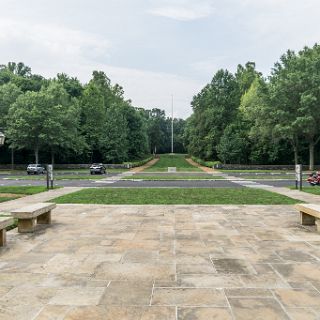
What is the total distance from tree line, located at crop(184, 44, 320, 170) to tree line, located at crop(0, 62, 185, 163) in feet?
45.5

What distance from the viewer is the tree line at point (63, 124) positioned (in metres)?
53.0

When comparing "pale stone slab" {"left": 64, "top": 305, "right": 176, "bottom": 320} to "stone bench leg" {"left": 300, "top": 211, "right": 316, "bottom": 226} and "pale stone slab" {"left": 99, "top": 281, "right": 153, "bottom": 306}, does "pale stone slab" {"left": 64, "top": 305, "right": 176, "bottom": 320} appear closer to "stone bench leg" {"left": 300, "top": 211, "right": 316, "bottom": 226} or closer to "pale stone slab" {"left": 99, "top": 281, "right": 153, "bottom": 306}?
"pale stone slab" {"left": 99, "top": 281, "right": 153, "bottom": 306}

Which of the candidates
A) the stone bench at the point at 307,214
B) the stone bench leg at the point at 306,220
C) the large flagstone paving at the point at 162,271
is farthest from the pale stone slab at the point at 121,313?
the stone bench leg at the point at 306,220

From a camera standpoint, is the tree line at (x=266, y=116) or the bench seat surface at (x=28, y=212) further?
the tree line at (x=266, y=116)

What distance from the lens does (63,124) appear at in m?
56.5

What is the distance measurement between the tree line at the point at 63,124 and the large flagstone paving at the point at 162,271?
146 feet

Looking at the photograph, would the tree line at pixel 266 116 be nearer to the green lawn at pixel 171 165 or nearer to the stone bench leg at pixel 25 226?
the green lawn at pixel 171 165

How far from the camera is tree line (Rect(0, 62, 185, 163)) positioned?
5303 centimetres

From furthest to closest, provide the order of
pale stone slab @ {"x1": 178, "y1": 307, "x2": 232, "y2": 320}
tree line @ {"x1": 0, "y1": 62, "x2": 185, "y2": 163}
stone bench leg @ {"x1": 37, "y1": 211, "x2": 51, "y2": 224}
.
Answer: tree line @ {"x1": 0, "y1": 62, "x2": 185, "y2": 163}, stone bench leg @ {"x1": 37, "y1": 211, "x2": 51, "y2": 224}, pale stone slab @ {"x1": 178, "y1": 307, "x2": 232, "y2": 320}

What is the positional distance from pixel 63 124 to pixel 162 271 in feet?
173

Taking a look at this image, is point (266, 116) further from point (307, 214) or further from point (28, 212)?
point (28, 212)

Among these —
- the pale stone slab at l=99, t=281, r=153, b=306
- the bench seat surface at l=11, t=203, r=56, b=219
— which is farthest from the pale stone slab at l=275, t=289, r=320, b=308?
the bench seat surface at l=11, t=203, r=56, b=219

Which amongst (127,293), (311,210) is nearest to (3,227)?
(127,293)

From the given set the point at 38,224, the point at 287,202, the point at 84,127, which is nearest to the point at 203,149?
the point at 84,127
